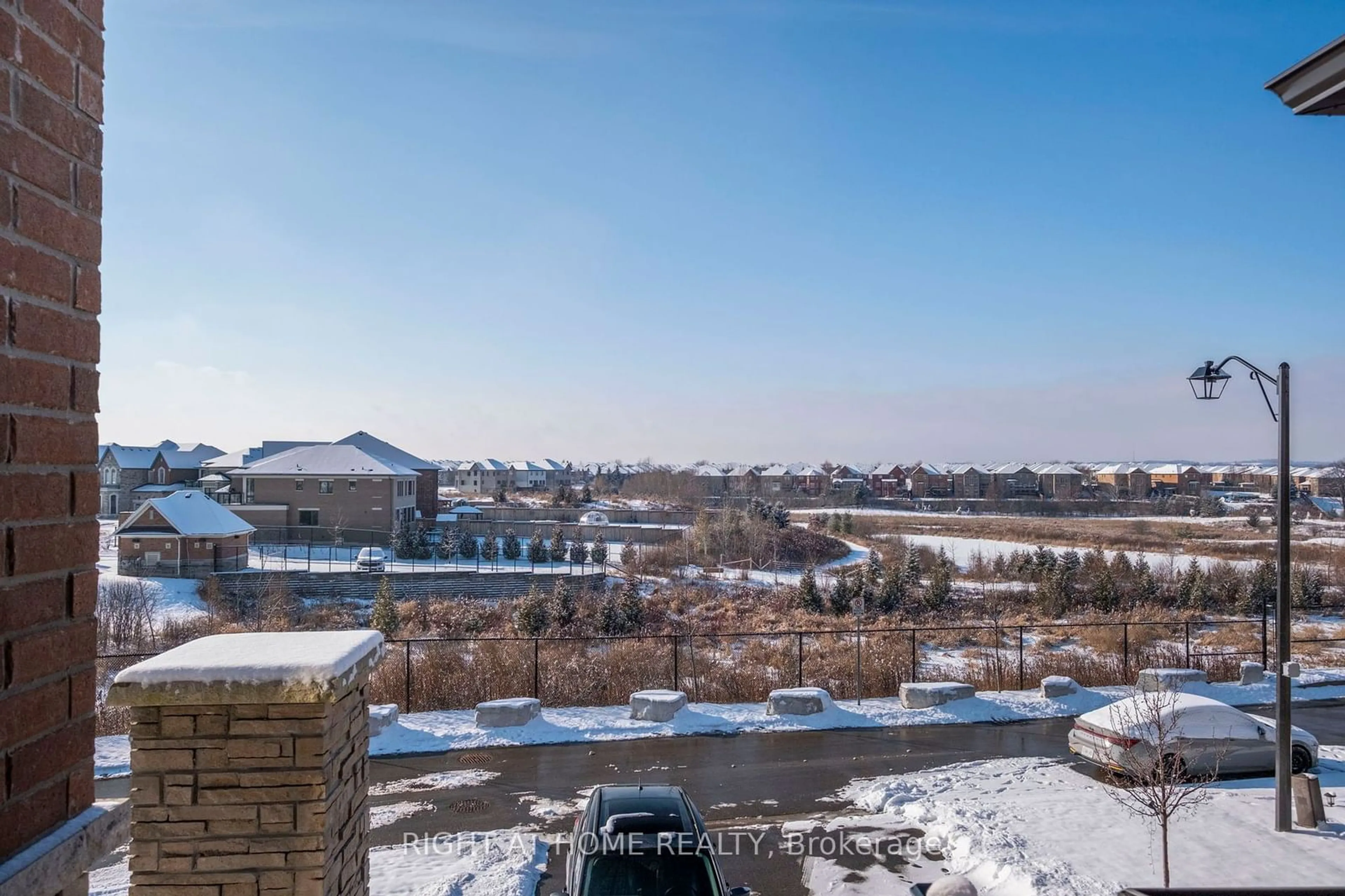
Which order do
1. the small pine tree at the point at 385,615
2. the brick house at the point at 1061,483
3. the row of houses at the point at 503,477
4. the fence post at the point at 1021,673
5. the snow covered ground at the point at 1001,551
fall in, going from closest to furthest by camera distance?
the fence post at the point at 1021,673, the small pine tree at the point at 385,615, the snow covered ground at the point at 1001,551, the brick house at the point at 1061,483, the row of houses at the point at 503,477

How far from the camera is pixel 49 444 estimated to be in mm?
1666

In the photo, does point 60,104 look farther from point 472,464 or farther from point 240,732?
point 472,464

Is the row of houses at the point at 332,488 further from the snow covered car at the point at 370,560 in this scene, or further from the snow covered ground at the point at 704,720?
the snow covered ground at the point at 704,720

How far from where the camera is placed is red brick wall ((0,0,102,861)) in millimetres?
1557

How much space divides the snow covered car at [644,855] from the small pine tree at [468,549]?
38771 mm

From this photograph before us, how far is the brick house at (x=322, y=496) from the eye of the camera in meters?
50.6

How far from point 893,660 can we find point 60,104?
18.9m

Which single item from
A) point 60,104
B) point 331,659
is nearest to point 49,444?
point 60,104

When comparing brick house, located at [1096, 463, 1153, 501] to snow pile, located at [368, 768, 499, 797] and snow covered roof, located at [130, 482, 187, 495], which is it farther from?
snow pile, located at [368, 768, 499, 797]

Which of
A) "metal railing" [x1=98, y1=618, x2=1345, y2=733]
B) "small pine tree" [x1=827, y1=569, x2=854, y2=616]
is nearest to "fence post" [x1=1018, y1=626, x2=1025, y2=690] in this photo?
"metal railing" [x1=98, y1=618, x2=1345, y2=733]

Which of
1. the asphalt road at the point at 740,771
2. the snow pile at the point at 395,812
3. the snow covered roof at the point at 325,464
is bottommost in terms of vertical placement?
the asphalt road at the point at 740,771

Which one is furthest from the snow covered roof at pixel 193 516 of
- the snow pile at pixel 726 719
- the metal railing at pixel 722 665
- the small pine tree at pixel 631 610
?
the snow pile at pixel 726 719

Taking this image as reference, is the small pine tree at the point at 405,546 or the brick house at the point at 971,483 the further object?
the brick house at the point at 971,483

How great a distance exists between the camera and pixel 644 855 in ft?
21.2
